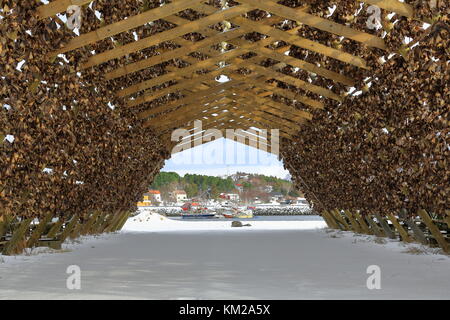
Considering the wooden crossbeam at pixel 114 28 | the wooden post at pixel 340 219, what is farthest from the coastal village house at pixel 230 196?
the wooden crossbeam at pixel 114 28

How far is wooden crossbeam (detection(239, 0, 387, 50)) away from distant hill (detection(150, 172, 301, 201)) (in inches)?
2187

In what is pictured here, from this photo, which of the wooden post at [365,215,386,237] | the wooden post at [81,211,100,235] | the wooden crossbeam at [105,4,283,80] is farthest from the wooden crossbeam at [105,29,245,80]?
the wooden post at [365,215,386,237]

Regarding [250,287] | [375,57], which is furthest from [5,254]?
[375,57]

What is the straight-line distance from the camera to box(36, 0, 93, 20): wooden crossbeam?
674 centimetres

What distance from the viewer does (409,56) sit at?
7453 millimetres

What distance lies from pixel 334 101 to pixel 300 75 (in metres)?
1.33

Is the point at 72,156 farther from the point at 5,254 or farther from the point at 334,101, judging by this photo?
the point at 334,101

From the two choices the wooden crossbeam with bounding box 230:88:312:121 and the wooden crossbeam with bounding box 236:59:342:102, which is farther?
the wooden crossbeam with bounding box 230:88:312:121

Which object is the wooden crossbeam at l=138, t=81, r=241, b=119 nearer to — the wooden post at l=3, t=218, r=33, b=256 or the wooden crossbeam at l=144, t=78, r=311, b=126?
the wooden crossbeam at l=144, t=78, r=311, b=126

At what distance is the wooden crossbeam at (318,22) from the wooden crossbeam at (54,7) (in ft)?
8.28

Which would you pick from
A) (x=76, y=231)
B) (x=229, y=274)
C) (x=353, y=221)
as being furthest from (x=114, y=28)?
(x=353, y=221)

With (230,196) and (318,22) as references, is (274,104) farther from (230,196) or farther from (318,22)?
(230,196)

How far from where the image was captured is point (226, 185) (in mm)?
65188

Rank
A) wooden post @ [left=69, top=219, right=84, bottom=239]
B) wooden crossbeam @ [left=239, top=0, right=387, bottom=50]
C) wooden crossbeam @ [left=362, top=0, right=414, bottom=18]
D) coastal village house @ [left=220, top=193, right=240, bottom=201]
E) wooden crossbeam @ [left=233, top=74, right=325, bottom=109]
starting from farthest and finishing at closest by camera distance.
A: coastal village house @ [left=220, top=193, right=240, bottom=201]
wooden post @ [left=69, top=219, right=84, bottom=239]
wooden crossbeam @ [left=233, top=74, right=325, bottom=109]
wooden crossbeam @ [left=239, top=0, right=387, bottom=50]
wooden crossbeam @ [left=362, top=0, right=414, bottom=18]
